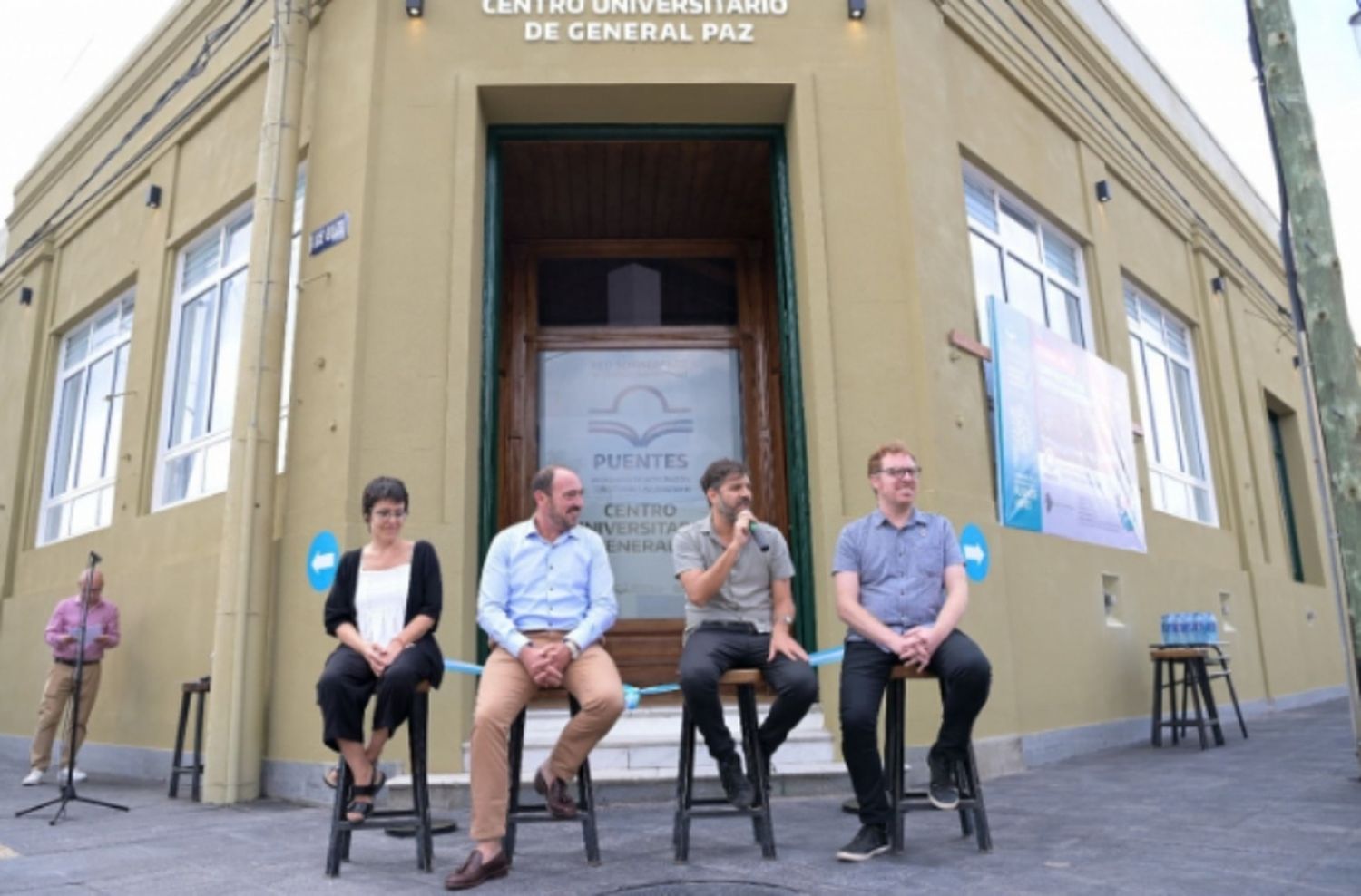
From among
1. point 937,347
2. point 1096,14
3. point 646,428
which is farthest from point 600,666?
point 1096,14

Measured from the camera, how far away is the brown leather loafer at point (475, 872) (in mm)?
3305

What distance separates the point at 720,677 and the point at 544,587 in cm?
78

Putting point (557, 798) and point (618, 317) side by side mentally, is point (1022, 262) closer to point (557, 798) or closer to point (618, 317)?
point (618, 317)

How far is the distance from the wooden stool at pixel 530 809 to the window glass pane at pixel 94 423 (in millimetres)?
7436

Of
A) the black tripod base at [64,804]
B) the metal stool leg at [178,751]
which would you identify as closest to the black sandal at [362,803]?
the black tripod base at [64,804]

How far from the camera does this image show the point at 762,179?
7.89 meters

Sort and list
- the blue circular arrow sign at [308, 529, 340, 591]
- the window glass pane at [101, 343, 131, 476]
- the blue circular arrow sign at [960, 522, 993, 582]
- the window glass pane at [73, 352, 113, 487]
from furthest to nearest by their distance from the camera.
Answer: the window glass pane at [73, 352, 113, 487] < the window glass pane at [101, 343, 131, 476] < the blue circular arrow sign at [960, 522, 993, 582] < the blue circular arrow sign at [308, 529, 340, 591]

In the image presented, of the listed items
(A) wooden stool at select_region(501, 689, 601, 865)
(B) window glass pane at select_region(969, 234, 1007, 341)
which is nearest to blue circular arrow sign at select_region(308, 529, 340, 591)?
(A) wooden stool at select_region(501, 689, 601, 865)

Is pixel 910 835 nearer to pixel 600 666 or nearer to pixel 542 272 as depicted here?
pixel 600 666

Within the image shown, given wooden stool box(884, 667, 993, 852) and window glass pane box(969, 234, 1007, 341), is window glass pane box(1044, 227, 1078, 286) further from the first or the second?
wooden stool box(884, 667, 993, 852)

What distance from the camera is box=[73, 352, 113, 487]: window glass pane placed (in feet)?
31.4

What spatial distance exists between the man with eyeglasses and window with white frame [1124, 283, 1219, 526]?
6192 mm

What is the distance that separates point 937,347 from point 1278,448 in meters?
10.1

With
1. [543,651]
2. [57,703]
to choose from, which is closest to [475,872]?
[543,651]
